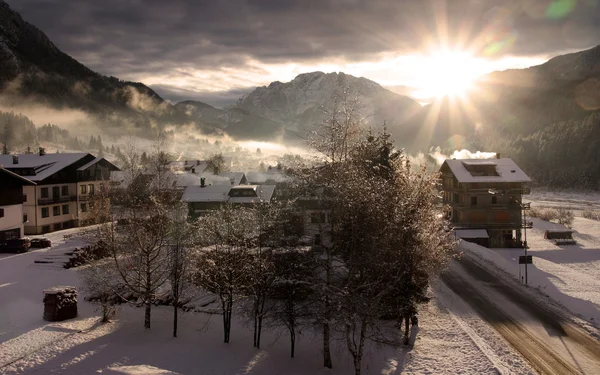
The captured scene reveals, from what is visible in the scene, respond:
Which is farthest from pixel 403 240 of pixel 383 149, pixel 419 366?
pixel 383 149

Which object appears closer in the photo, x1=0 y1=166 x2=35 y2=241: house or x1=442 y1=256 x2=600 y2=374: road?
x1=442 y1=256 x2=600 y2=374: road

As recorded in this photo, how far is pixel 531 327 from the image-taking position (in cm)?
2523

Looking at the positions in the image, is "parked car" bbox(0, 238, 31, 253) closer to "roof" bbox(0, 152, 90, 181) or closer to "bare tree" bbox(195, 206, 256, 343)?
"roof" bbox(0, 152, 90, 181)

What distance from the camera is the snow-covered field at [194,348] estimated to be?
58.5 feet

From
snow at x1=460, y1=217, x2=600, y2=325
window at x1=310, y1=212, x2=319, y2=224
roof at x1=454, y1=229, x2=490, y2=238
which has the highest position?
window at x1=310, y1=212, x2=319, y2=224

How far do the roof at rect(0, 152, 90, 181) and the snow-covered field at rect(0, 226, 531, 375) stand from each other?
29.7m

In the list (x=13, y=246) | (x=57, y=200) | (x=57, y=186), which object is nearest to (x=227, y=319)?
(x=13, y=246)

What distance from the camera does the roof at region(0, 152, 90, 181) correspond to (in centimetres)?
5231

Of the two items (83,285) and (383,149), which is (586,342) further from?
(83,285)

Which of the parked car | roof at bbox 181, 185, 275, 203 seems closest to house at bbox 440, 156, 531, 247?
roof at bbox 181, 185, 275, 203

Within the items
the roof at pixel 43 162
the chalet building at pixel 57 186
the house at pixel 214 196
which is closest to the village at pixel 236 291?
the chalet building at pixel 57 186

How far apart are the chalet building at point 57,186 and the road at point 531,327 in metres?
44.7

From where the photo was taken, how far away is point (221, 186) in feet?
189

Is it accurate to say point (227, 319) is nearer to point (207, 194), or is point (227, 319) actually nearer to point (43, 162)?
point (207, 194)
